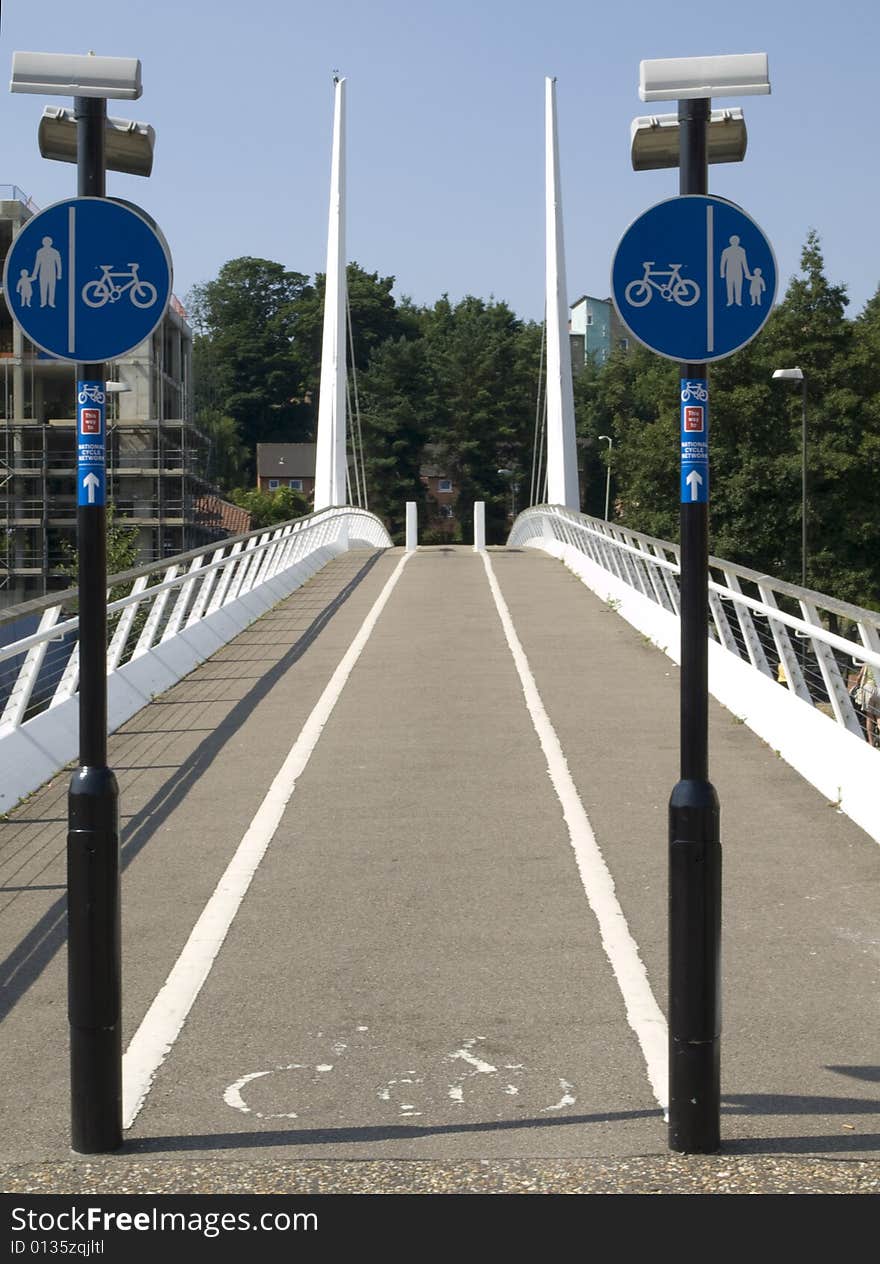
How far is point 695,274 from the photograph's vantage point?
5.61m

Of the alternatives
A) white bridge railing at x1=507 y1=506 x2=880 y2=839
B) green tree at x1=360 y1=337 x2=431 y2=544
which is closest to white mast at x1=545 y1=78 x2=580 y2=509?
white bridge railing at x1=507 y1=506 x2=880 y2=839

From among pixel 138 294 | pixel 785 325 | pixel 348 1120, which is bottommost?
pixel 348 1120

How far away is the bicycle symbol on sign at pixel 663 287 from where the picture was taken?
561 centimetres

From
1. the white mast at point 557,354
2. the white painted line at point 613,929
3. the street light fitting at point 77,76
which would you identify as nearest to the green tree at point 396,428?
the white mast at point 557,354

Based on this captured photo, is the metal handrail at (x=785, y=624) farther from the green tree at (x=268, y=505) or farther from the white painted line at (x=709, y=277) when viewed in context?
the green tree at (x=268, y=505)

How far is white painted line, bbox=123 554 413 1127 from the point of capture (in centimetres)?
636

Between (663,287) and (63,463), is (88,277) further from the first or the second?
(63,463)

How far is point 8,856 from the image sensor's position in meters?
9.91

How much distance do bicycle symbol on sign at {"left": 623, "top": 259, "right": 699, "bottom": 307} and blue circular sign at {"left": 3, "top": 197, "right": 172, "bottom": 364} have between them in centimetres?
158

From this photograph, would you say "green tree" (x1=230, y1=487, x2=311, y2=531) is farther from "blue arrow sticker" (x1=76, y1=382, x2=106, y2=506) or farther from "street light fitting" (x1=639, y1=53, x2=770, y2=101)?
"street light fitting" (x1=639, y1=53, x2=770, y2=101)

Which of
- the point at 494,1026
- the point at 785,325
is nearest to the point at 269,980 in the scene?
the point at 494,1026

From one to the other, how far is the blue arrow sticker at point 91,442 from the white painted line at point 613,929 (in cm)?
292
